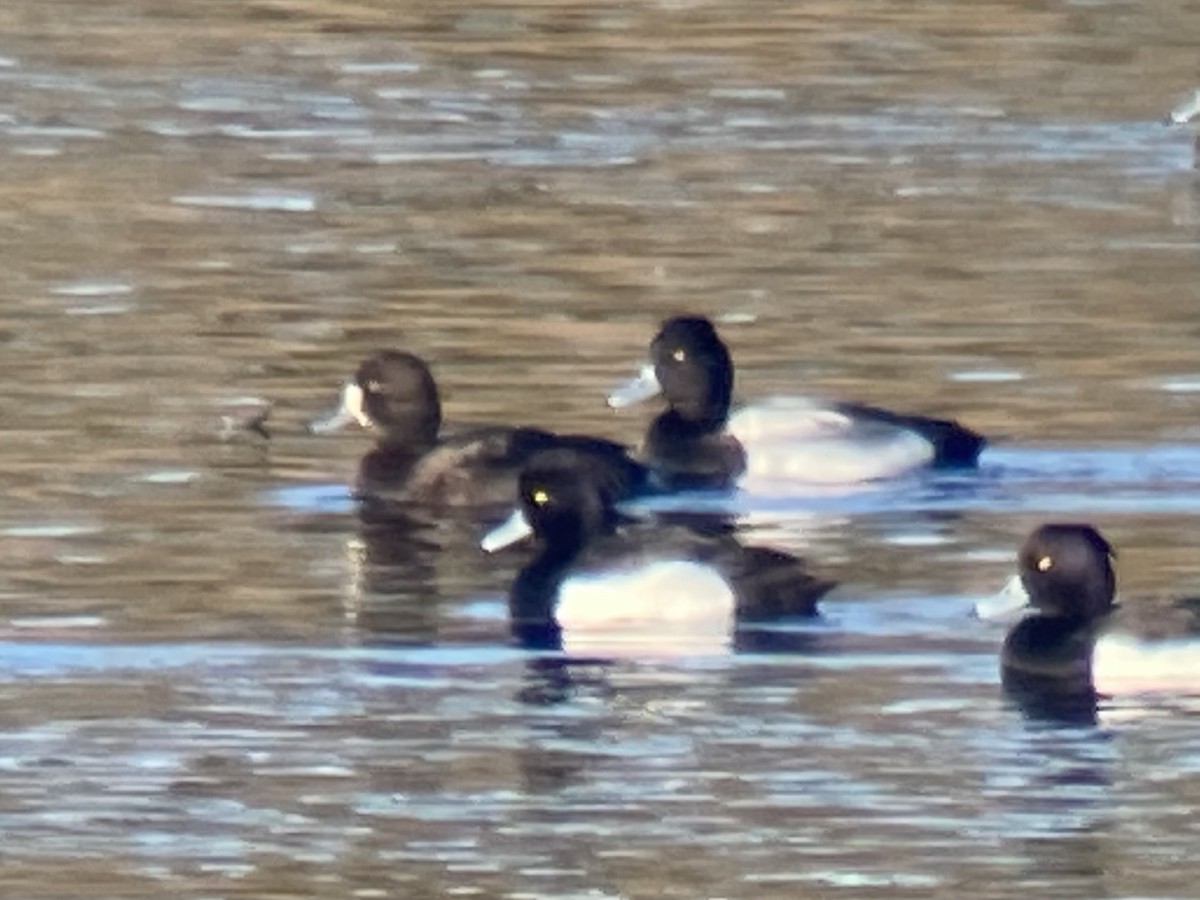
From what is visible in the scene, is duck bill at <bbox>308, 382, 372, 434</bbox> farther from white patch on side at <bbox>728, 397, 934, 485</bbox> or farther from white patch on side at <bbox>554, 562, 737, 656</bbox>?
white patch on side at <bbox>554, 562, 737, 656</bbox>

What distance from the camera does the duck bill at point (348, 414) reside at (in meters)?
14.9

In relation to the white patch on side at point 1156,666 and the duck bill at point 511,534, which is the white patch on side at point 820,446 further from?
the white patch on side at point 1156,666

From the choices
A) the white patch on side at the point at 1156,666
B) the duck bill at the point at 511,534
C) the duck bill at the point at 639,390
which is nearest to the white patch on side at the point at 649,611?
the duck bill at the point at 511,534

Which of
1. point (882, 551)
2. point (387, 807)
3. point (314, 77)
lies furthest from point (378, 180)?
point (387, 807)

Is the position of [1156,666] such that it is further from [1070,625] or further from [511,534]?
[511,534]

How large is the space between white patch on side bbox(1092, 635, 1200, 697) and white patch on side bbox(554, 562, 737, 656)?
1.13 m

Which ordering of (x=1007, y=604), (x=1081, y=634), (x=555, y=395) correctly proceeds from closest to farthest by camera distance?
(x=1081, y=634) < (x=1007, y=604) < (x=555, y=395)

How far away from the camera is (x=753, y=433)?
1477cm

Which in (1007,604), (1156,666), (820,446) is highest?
(820,446)

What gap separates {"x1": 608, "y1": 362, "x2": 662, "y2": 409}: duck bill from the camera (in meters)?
15.1

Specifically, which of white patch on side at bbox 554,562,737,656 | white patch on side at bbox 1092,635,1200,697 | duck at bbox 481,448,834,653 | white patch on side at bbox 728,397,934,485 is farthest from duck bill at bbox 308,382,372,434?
white patch on side at bbox 1092,635,1200,697

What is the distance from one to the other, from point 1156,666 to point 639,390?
412 centimetres

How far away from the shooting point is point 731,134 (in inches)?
850

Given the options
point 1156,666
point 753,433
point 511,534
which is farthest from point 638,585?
point 753,433
